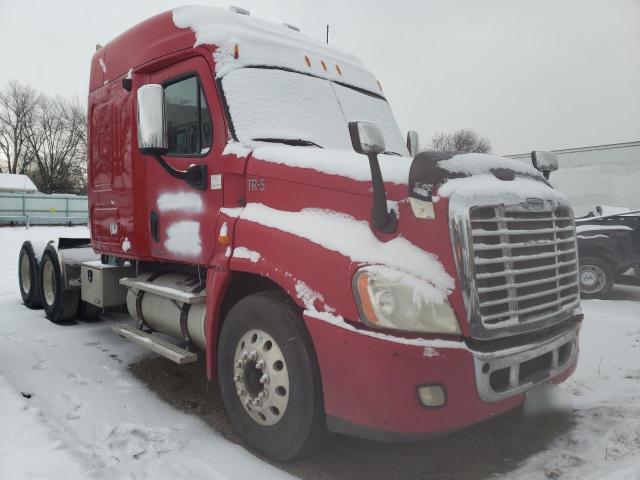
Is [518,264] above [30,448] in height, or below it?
above

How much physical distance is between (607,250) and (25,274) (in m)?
9.39

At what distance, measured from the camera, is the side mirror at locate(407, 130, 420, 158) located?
196 inches

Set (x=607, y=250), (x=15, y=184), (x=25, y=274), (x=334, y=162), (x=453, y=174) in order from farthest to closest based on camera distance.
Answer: (x=15, y=184)
(x=607, y=250)
(x=25, y=274)
(x=334, y=162)
(x=453, y=174)

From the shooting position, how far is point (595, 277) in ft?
27.3

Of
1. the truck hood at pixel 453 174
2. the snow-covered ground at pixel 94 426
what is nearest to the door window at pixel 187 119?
the truck hood at pixel 453 174

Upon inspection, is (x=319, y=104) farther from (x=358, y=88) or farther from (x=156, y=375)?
(x=156, y=375)

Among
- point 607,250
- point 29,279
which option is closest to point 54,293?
point 29,279

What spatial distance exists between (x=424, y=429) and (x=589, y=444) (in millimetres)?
1421

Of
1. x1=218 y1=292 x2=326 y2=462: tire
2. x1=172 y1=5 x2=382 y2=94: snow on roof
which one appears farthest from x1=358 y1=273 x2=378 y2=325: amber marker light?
x1=172 y1=5 x2=382 y2=94: snow on roof

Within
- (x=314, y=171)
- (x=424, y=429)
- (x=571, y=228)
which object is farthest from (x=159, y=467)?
(x=571, y=228)

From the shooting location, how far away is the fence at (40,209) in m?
28.1

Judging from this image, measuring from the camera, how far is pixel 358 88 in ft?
14.6

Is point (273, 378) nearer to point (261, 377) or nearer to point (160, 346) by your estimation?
point (261, 377)

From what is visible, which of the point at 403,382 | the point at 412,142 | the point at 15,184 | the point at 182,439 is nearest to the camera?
the point at 403,382
